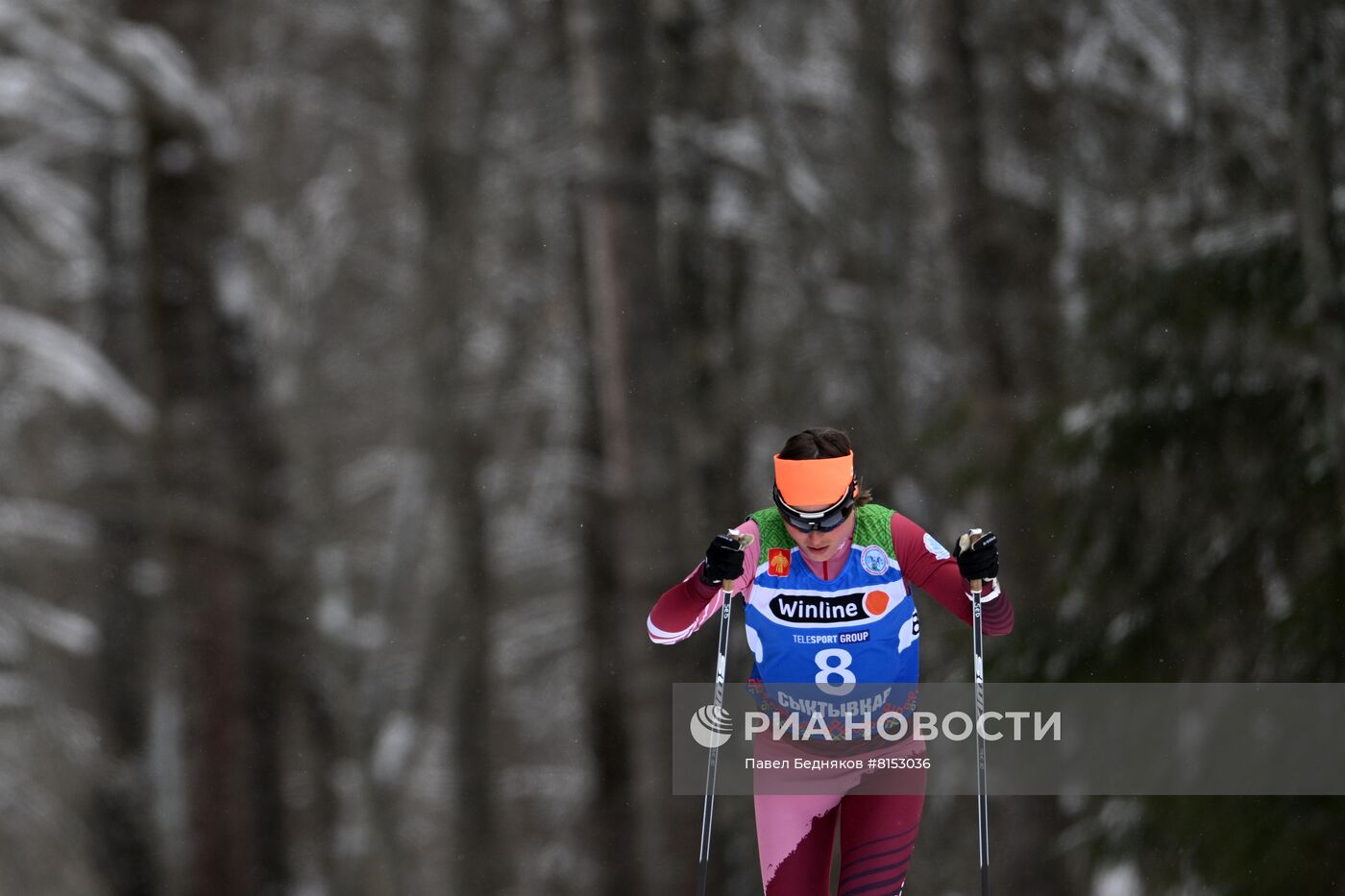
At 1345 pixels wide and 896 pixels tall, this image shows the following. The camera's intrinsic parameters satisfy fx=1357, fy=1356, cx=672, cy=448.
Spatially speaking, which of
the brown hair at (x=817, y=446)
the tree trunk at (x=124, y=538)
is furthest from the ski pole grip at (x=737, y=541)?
the tree trunk at (x=124, y=538)

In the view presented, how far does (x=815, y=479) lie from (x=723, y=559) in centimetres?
33

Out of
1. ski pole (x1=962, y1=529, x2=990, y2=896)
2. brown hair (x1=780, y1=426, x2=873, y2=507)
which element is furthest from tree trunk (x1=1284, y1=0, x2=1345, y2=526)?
brown hair (x1=780, y1=426, x2=873, y2=507)

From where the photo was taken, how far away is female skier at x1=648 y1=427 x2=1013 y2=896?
3.92 meters

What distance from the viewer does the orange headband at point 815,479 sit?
374cm

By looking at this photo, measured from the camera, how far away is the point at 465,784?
37.3ft

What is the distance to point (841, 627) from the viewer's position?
3.91 metres

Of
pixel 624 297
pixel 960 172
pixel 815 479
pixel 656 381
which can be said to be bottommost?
pixel 656 381

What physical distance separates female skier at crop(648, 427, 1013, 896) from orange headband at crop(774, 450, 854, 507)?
0.09 metres

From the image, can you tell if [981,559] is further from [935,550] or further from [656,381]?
[656,381]

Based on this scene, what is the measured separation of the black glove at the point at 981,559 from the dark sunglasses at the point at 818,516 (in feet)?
1.13

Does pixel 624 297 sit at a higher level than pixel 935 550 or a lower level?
higher

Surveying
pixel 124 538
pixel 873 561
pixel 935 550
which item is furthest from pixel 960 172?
pixel 124 538

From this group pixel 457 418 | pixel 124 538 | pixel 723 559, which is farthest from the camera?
pixel 457 418

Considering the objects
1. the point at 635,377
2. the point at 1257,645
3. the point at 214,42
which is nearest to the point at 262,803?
the point at 635,377
